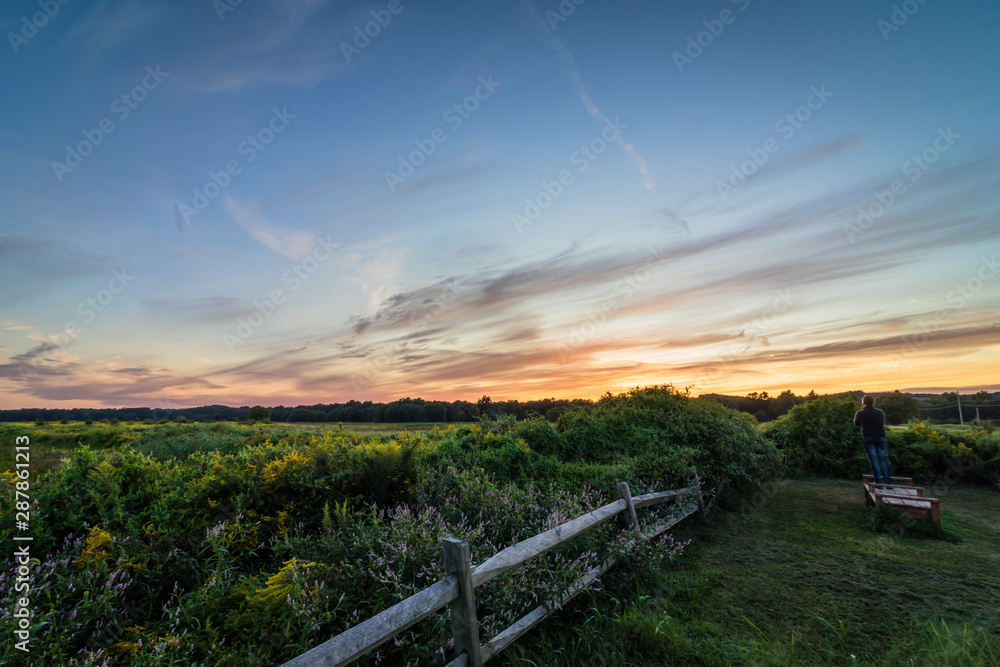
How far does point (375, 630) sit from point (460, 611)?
0.88m

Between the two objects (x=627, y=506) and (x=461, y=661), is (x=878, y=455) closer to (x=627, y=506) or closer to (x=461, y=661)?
(x=627, y=506)

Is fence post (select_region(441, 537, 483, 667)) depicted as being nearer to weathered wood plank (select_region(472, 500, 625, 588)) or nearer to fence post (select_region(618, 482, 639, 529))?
weathered wood plank (select_region(472, 500, 625, 588))

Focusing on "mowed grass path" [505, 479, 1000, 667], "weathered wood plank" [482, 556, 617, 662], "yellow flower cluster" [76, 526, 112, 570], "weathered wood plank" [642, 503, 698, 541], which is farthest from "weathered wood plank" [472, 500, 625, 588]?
"yellow flower cluster" [76, 526, 112, 570]

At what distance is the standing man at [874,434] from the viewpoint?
10625mm

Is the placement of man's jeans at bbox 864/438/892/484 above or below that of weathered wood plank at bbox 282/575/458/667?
below

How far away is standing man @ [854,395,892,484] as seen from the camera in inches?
418

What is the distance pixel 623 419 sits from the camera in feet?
36.2

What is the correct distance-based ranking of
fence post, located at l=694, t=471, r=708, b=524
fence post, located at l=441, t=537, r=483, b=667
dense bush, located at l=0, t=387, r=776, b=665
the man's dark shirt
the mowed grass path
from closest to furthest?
dense bush, located at l=0, t=387, r=776, b=665, fence post, located at l=441, t=537, r=483, b=667, the mowed grass path, fence post, located at l=694, t=471, r=708, b=524, the man's dark shirt

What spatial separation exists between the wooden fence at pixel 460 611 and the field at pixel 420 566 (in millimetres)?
199

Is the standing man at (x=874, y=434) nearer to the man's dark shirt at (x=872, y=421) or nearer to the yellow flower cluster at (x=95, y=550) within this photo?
the man's dark shirt at (x=872, y=421)

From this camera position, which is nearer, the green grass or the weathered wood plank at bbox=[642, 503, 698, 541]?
the weathered wood plank at bbox=[642, 503, 698, 541]

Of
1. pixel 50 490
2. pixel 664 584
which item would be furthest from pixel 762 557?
pixel 50 490

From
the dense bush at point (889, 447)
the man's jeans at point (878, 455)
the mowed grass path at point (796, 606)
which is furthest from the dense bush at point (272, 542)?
the dense bush at point (889, 447)

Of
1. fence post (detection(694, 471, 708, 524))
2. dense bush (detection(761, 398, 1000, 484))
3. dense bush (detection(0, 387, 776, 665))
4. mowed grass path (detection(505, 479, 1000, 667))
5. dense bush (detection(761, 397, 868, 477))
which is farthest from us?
dense bush (detection(761, 397, 868, 477))
